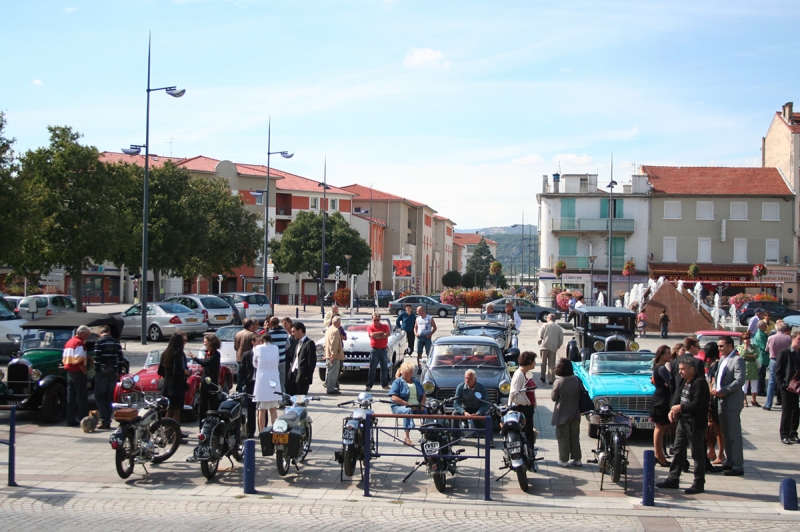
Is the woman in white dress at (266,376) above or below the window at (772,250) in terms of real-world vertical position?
below

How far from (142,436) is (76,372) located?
3.44 metres

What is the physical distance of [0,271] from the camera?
60594 mm

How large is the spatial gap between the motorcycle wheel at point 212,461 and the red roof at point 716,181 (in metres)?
56.5

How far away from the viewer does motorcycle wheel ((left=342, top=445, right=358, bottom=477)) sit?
931cm

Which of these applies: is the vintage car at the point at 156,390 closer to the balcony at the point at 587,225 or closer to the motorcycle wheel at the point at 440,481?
the motorcycle wheel at the point at 440,481

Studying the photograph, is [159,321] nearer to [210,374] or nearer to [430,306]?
[210,374]

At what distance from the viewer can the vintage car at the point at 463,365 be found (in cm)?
1267

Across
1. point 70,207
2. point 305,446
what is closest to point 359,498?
point 305,446

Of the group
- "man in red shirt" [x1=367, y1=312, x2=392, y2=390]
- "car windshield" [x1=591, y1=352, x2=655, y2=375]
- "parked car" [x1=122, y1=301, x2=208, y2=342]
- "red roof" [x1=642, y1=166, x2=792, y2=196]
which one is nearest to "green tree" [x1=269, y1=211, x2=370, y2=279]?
"red roof" [x1=642, y1=166, x2=792, y2=196]

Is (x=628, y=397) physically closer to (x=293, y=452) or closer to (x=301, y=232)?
(x=293, y=452)

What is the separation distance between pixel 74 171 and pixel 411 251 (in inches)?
2591

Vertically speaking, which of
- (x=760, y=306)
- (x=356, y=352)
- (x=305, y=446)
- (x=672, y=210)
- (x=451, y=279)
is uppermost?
(x=672, y=210)

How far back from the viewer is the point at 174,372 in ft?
36.9

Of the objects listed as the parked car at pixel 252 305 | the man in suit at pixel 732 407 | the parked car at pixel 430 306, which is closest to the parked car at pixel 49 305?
the parked car at pixel 252 305
